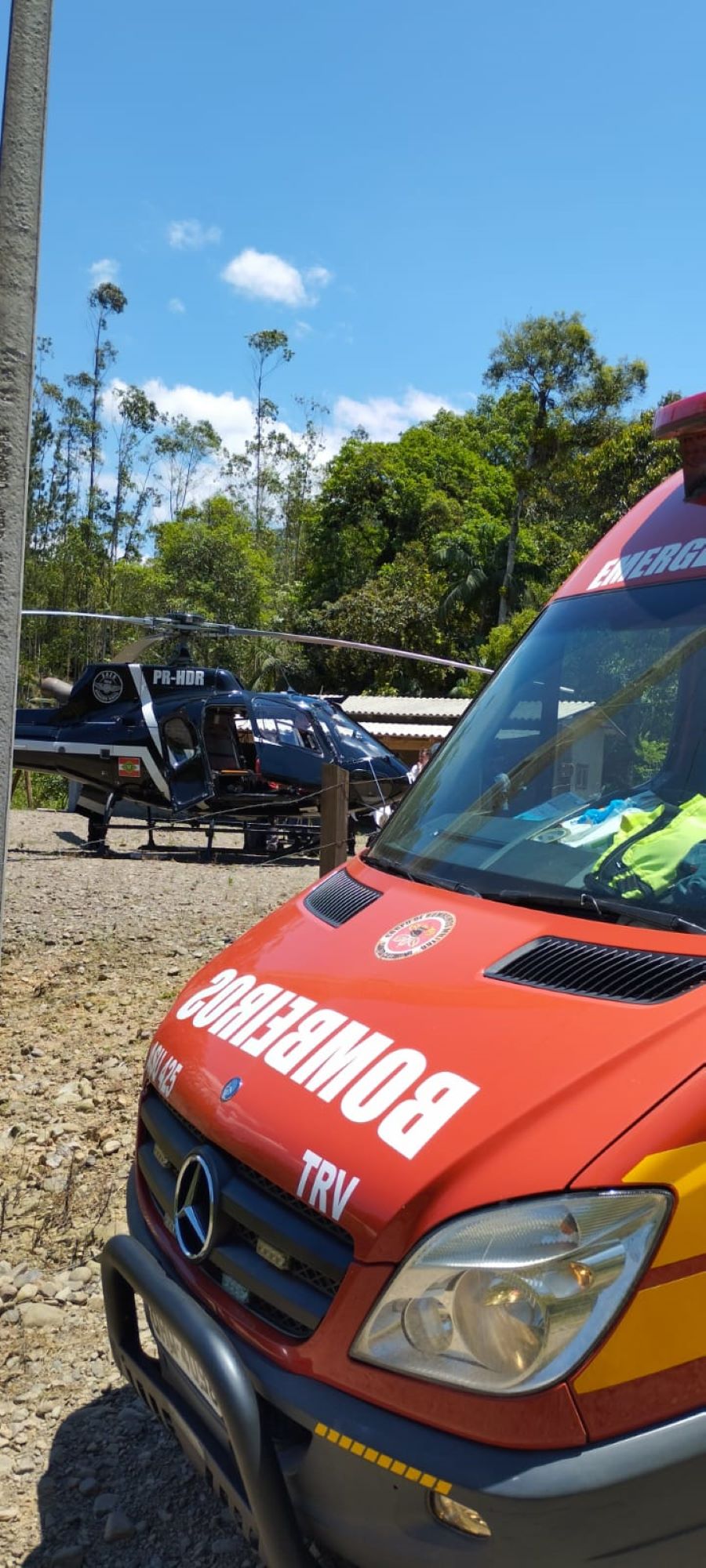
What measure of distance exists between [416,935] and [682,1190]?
902 mm

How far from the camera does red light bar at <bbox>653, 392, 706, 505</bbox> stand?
2914 mm

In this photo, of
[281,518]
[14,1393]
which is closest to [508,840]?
[14,1393]

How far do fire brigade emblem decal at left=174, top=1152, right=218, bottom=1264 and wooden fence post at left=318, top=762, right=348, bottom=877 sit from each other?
5.79 m

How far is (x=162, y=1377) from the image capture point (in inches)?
92.1

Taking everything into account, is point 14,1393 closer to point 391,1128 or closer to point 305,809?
point 391,1128

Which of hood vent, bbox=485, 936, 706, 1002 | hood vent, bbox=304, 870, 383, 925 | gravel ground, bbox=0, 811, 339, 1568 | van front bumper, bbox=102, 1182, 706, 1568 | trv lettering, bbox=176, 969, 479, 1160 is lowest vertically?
gravel ground, bbox=0, 811, 339, 1568

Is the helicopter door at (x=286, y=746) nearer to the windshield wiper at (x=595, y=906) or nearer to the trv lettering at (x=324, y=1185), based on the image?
the windshield wiper at (x=595, y=906)

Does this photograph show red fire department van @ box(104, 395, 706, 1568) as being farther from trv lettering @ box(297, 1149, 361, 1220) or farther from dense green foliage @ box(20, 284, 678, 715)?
dense green foliage @ box(20, 284, 678, 715)

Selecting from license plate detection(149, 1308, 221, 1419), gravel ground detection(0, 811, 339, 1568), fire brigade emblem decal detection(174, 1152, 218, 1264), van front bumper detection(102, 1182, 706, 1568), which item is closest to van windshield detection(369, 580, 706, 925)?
fire brigade emblem decal detection(174, 1152, 218, 1264)

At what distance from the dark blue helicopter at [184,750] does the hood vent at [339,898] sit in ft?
39.9

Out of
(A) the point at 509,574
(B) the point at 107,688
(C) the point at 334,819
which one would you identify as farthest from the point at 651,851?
(A) the point at 509,574

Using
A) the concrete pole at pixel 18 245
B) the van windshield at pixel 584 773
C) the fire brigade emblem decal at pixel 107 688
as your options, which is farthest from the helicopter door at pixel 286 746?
the van windshield at pixel 584 773

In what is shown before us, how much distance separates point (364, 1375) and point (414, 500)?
41294mm

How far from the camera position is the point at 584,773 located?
2881 mm
